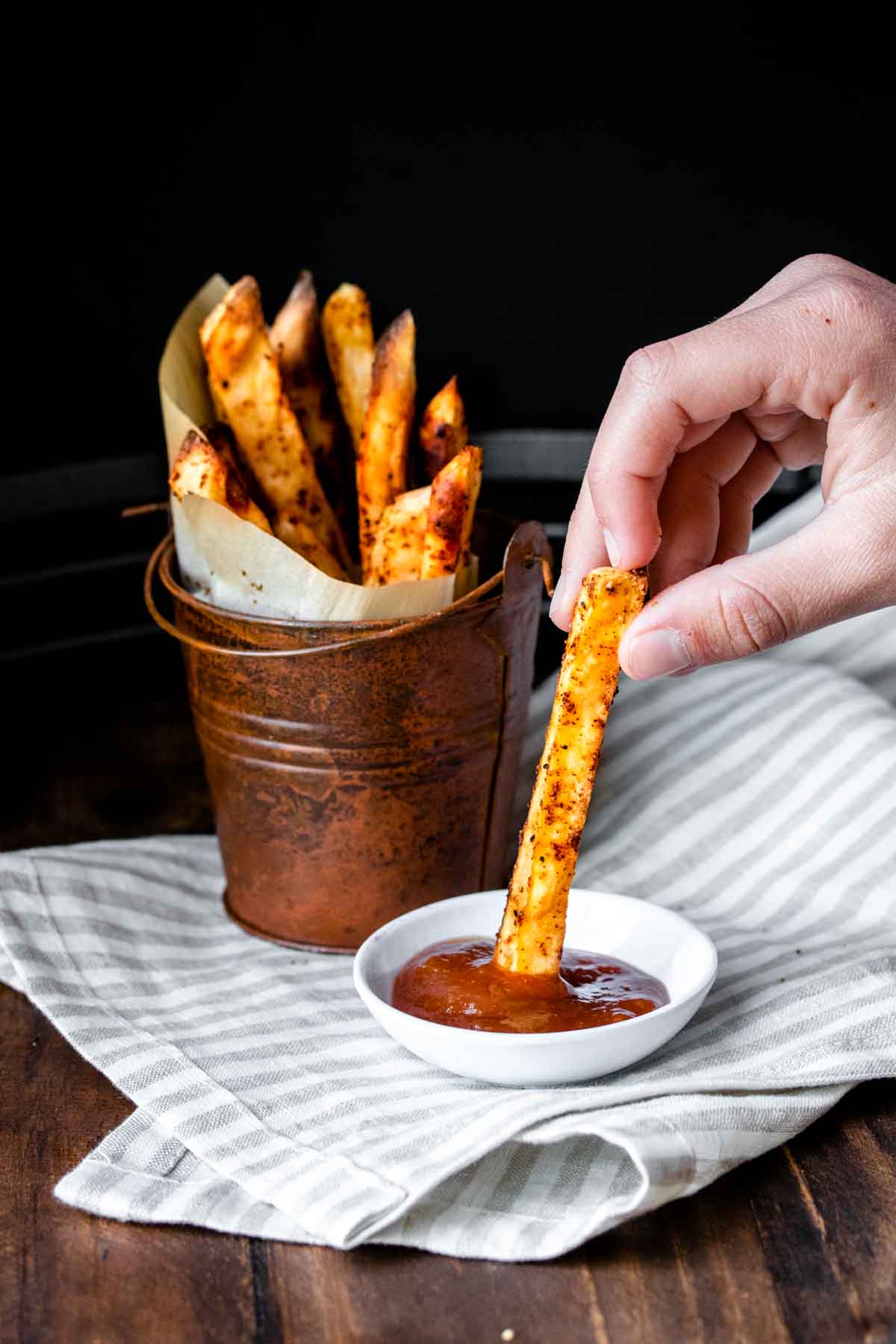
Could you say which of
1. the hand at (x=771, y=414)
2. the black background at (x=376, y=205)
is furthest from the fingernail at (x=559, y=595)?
the black background at (x=376, y=205)

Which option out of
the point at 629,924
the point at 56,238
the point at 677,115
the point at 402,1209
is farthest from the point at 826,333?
the point at 56,238

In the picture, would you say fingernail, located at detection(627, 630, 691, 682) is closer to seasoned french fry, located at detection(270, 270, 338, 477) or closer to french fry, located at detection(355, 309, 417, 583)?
french fry, located at detection(355, 309, 417, 583)

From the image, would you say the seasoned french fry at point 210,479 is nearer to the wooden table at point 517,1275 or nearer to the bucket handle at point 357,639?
the bucket handle at point 357,639

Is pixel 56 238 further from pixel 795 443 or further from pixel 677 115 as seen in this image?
pixel 795 443

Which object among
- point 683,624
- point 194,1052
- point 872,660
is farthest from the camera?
point 872,660

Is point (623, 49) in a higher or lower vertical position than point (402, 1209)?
higher

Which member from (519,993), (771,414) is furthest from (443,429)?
(519,993)
